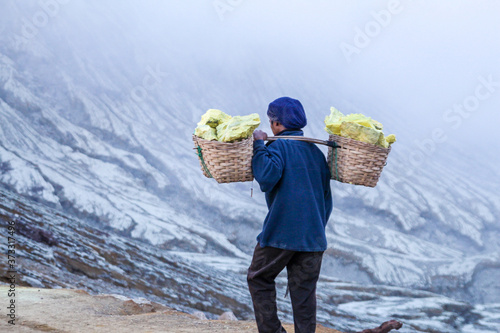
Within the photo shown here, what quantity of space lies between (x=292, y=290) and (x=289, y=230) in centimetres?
33

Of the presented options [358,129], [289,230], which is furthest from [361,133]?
[289,230]

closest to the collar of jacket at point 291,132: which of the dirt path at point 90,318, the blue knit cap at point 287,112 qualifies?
the blue knit cap at point 287,112

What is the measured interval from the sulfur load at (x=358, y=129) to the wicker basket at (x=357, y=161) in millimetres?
34

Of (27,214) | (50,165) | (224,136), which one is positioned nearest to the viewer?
(224,136)

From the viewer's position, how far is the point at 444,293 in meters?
14.8

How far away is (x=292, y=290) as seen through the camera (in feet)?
7.87

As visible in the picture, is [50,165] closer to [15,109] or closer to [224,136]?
[15,109]

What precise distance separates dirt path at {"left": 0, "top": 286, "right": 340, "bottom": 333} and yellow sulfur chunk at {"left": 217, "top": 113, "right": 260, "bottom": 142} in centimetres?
162

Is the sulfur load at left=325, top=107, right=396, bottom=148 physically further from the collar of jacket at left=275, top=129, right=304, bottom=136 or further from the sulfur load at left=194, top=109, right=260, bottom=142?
the sulfur load at left=194, top=109, right=260, bottom=142

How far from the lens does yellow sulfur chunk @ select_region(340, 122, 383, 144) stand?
2.51 meters

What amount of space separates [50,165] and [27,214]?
4.11 m

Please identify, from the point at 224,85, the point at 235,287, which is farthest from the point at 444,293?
the point at 224,85

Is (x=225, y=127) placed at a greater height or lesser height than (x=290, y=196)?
greater

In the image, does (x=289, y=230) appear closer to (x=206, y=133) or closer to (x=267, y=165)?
(x=267, y=165)
